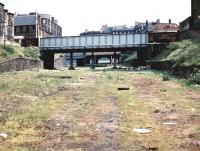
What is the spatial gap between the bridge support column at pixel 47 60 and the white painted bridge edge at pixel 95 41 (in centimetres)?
160

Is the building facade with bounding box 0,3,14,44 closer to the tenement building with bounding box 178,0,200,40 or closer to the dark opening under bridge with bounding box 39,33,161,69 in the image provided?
the dark opening under bridge with bounding box 39,33,161,69

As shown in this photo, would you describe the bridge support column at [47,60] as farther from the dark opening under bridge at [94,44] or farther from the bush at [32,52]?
the bush at [32,52]

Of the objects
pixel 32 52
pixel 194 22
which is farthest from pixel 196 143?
pixel 32 52

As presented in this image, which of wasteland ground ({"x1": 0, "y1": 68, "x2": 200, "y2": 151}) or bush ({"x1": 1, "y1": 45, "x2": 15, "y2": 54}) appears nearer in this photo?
wasteland ground ({"x1": 0, "y1": 68, "x2": 200, "y2": 151})

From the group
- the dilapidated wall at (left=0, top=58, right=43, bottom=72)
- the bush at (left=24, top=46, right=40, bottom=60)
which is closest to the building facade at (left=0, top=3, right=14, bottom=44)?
the bush at (left=24, top=46, right=40, bottom=60)

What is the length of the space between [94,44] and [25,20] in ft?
108

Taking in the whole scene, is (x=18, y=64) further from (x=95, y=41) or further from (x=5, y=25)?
(x=95, y=41)

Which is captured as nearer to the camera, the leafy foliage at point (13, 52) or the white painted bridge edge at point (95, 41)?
the leafy foliage at point (13, 52)

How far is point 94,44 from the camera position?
70.4 m

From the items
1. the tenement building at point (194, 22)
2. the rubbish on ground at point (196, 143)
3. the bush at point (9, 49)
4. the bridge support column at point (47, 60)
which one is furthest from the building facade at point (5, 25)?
the rubbish on ground at point (196, 143)

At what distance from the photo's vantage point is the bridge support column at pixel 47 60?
70.9 meters

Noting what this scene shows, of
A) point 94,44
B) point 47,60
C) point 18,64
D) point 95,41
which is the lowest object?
point 18,64

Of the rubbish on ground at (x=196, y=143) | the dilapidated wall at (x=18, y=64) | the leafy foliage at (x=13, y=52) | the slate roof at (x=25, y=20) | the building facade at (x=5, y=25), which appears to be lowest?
the rubbish on ground at (x=196, y=143)

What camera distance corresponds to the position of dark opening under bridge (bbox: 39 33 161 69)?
67688 millimetres
